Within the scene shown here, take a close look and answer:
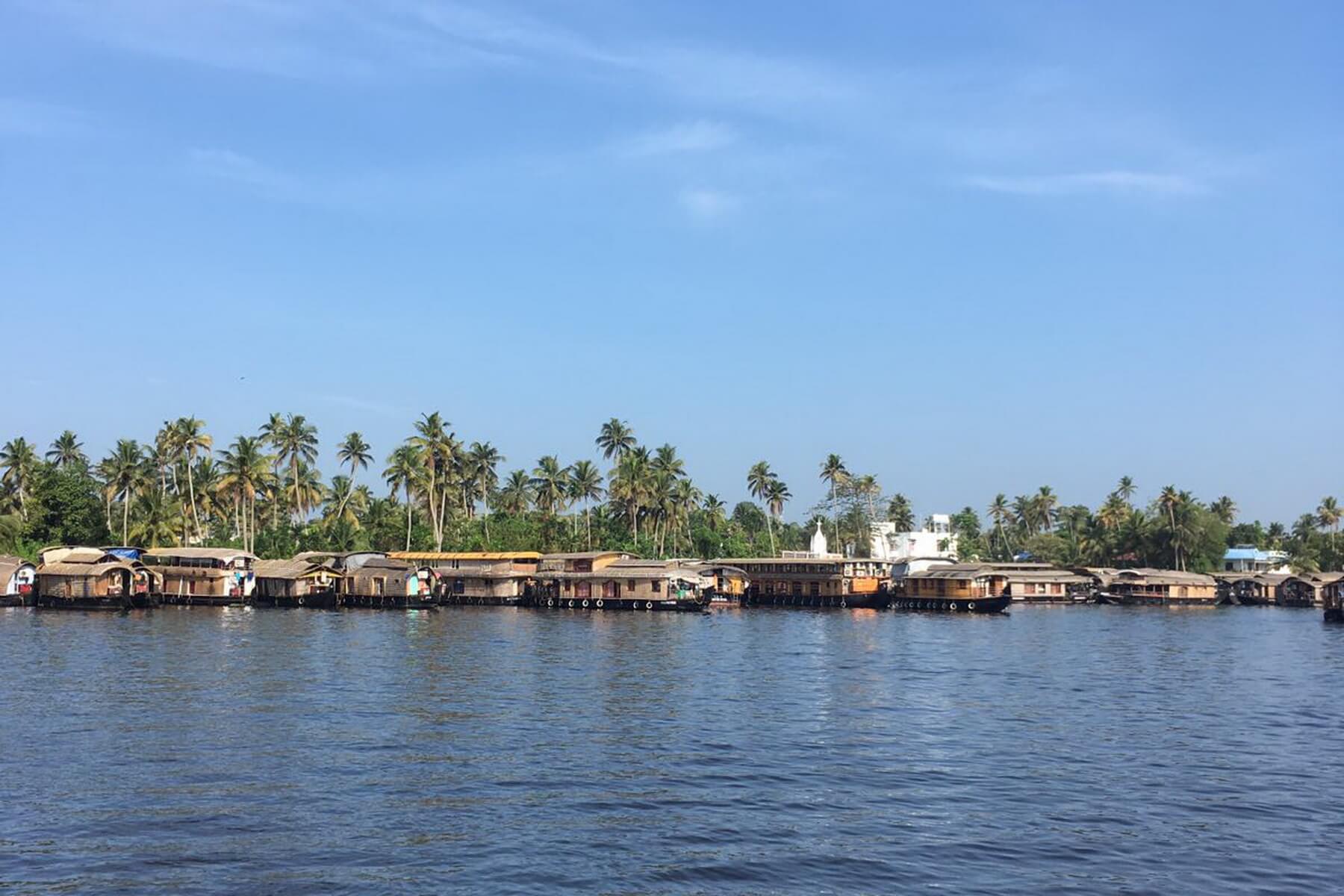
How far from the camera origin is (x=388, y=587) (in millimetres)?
88938

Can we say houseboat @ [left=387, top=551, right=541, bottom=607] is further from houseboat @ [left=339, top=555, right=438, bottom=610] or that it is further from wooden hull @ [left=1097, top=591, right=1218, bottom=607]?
wooden hull @ [left=1097, top=591, right=1218, bottom=607]

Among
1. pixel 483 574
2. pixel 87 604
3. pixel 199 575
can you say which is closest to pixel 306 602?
pixel 199 575

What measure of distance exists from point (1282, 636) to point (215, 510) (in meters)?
87.9

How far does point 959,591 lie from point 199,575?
61.0m

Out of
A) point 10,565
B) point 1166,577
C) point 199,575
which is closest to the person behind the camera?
point 10,565

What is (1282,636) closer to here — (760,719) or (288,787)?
(760,719)

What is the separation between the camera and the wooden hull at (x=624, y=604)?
297ft

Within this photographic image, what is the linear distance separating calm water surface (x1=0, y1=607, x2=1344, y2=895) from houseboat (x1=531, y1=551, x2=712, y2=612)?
126 feet

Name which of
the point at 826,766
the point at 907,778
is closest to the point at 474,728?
the point at 826,766

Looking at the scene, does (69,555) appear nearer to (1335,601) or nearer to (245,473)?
(245,473)

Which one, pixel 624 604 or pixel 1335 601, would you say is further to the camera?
pixel 624 604

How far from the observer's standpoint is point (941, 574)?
97.6 meters

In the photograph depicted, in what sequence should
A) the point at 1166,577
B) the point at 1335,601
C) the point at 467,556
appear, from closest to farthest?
the point at 1335,601
the point at 467,556
the point at 1166,577

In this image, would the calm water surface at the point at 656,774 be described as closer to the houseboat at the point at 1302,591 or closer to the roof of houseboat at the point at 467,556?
the roof of houseboat at the point at 467,556
